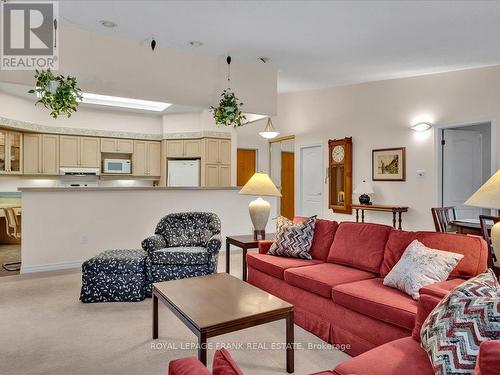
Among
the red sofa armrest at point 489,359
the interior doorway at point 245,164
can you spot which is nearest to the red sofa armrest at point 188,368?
the red sofa armrest at point 489,359

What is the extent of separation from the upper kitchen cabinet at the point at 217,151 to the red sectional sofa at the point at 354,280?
3.62 metres

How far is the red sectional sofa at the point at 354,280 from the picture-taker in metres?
2.17

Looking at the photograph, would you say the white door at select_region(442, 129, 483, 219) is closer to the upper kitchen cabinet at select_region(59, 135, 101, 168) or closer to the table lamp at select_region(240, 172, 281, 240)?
the table lamp at select_region(240, 172, 281, 240)

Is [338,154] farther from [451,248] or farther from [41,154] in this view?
[41,154]

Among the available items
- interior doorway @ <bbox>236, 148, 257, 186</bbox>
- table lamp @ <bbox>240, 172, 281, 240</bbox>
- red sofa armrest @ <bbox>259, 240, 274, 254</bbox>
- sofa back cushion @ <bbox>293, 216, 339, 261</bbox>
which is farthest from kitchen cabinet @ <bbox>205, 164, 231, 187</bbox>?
sofa back cushion @ <bbox>293, 216, 339, 261</bbox>

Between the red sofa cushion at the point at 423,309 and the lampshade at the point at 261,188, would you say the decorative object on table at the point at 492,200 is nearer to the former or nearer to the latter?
the red sofa cushion at the point at 423,309

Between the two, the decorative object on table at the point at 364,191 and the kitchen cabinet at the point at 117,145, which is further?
the kitchen cabinet at the point at 117,145

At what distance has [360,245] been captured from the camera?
3037mm

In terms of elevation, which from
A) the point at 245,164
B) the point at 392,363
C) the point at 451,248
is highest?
the point at 245,164

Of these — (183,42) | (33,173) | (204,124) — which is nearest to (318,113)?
(204,124)

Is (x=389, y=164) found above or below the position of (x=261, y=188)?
→ above

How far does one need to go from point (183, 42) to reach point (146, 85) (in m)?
0.75

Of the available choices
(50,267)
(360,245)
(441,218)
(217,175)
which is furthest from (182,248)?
(217,175)

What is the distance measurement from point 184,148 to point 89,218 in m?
2.85
